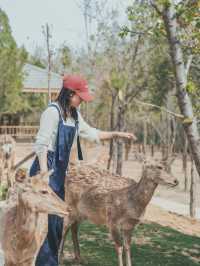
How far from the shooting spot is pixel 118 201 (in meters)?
6.68

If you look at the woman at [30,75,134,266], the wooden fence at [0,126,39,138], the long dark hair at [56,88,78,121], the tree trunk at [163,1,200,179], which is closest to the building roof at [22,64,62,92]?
the wooden fence at [0,126,39,138]

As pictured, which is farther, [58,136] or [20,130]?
[20,130]

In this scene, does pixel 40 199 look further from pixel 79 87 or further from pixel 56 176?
pixel 79 87

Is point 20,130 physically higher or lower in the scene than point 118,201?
lower

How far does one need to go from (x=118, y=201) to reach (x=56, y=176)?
4.56 ft

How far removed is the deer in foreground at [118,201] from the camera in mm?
6469

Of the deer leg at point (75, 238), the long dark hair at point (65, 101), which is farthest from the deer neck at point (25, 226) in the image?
the deer leg at point (75, 238)

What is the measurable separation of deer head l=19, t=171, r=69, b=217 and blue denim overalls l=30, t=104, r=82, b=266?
865mm

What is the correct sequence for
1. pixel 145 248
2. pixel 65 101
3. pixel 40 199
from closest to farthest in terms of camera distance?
pixel 40 199, pixel 65 101, pixel 145 248

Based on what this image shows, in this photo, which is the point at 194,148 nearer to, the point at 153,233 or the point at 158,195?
the point at 153,233

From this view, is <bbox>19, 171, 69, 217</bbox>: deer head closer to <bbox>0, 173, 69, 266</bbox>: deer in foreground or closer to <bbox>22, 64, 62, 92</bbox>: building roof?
<bbox>0, 173, 69, 266</bbox>: deer in foreground

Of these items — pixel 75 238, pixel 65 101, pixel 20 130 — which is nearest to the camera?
pixel 65 101

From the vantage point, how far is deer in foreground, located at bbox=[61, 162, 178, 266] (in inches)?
255

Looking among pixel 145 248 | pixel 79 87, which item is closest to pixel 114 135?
pixel 79 87
